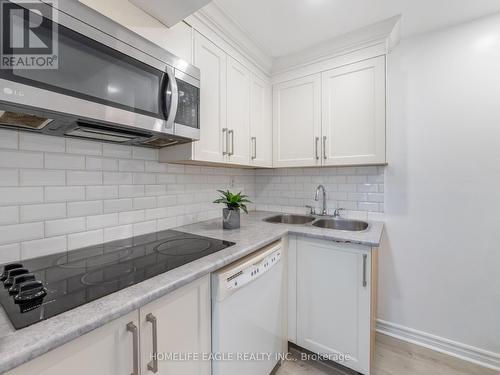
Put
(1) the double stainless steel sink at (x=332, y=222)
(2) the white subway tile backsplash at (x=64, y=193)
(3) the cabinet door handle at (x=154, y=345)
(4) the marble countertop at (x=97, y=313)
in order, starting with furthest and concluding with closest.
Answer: (1) the double stainless steel sink at (x=332, y=222) < (2) the white subway tile backsplash at (x=64, y=193) < (3) the cabinet door handle at (x=154, y=345) < (4) the marble countertop at (x=97, y=313)

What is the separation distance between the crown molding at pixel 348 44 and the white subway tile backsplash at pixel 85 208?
1860 mm

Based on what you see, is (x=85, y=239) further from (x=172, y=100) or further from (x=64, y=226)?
(x=172, y=100)

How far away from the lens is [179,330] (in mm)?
842

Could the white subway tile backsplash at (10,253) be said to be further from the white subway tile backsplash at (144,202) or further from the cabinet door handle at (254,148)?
the cabinet door handle at (254,148)

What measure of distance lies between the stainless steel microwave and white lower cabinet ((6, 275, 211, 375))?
0.70 m

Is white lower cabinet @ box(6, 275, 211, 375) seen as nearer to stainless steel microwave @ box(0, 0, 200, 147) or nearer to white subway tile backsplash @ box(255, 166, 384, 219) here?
stainless steel microwave @ box(0, 0, 200, 147)

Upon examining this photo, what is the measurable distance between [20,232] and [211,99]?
1.18 m

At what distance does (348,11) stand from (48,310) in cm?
211

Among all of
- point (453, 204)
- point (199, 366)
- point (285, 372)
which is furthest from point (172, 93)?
point (453, 204)

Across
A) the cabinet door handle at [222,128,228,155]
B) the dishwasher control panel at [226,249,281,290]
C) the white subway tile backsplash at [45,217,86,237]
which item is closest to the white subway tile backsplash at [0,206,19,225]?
the white subway tile backsplash at [45,217,86,237]

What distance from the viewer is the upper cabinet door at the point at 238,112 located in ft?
5.35

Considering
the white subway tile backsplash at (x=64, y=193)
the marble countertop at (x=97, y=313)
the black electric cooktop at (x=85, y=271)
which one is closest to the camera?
the marble countertop at (x=97, y=313)

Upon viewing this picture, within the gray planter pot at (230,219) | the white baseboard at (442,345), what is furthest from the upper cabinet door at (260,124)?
the white baseboard at (442,345)

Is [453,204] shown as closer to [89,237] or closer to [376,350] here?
[376,350]
